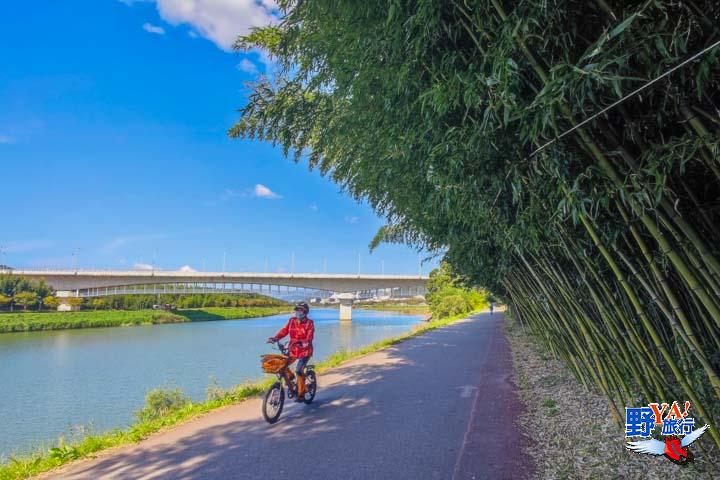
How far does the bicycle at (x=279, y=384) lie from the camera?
14.5ft

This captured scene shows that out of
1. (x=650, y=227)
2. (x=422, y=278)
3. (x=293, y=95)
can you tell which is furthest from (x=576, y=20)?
(x=422, y=278)

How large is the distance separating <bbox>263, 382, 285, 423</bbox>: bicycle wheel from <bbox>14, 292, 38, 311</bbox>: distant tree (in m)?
38.3

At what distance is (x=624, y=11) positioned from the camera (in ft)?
5.94

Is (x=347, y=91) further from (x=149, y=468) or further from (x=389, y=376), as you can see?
(x=389, y=376)

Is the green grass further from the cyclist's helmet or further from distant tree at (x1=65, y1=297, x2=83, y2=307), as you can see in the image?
distant tree at (x1=65, y1=297, x2=83, y2=307)

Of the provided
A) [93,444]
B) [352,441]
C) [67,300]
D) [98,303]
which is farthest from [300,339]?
[98,303]

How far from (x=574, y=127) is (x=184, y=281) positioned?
36840mm

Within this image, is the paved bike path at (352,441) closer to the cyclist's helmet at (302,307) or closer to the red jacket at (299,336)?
the red jacket at (299,336)

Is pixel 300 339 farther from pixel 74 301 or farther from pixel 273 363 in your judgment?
pixel 74 301

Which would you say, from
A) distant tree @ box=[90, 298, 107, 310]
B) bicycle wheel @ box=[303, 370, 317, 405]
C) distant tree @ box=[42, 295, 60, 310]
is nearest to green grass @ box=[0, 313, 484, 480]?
bicycle wheel @ box=[303, 370, 317, 405]

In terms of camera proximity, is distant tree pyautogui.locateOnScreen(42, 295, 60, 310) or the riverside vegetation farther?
distant tree pyautogui.locateOnScreen(42, 295, 60, 310)

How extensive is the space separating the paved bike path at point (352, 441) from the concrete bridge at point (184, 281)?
30.6 metres

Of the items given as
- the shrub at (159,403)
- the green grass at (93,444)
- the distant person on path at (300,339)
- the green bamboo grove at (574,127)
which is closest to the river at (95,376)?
the shrub at (159,403)

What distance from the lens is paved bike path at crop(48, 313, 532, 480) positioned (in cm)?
322
